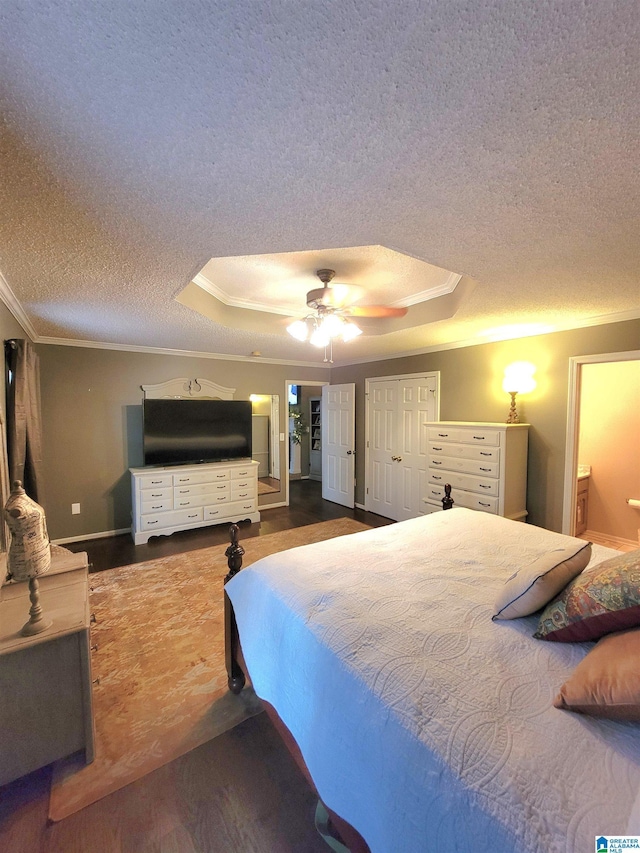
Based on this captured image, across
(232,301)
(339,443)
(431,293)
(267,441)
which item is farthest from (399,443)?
(232,301)

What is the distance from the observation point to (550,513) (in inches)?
136

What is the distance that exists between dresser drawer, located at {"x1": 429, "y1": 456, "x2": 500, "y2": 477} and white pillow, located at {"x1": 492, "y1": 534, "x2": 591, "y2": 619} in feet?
6.79

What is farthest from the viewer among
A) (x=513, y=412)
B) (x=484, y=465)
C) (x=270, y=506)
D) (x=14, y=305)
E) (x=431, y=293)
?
(x=270, y=506)

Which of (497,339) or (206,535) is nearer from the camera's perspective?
(497,339)

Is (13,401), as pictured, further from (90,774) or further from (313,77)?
(313,77)

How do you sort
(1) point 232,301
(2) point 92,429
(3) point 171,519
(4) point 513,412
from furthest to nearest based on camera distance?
(3) point 171,519
(2) point 92,429
(4) point 513,412
(1) point 232,301

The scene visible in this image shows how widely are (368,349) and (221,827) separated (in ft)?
13.8

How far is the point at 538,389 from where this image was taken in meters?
3.51

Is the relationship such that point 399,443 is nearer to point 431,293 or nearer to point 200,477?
point 431,293

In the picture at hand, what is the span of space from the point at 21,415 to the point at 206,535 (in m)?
2.45

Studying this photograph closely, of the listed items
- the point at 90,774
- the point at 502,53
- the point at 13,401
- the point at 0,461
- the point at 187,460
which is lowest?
the point at 90,774

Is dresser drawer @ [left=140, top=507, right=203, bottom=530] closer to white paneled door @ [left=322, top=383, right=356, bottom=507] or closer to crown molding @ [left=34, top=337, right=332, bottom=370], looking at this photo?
crown molding @ [left=34, top=337, right=332, bottom=370]

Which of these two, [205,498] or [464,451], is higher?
[464,451]

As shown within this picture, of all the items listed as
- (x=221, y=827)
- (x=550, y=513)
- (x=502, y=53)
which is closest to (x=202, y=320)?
(x=502, y=53)
